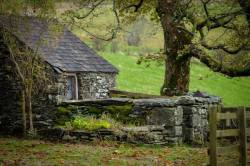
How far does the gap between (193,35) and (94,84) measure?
8.05 metres

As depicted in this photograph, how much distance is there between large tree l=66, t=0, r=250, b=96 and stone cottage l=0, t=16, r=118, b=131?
263 cm

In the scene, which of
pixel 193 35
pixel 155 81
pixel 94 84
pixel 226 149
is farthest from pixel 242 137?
pixel 155 81

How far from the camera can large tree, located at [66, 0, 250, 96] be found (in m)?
19.0

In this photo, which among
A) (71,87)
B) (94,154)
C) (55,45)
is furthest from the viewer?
(71,87)

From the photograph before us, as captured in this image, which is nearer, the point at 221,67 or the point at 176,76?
the point at 221,67

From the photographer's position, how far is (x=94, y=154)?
1534 centimetres

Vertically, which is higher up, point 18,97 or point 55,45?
point 55,45

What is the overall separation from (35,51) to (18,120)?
327cm

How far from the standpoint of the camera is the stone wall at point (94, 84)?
25062 millimetres

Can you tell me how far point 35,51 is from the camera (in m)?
21.7

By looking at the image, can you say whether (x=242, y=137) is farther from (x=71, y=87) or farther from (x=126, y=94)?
(x=71, y=87)

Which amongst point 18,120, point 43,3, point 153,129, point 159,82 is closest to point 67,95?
point 18,120

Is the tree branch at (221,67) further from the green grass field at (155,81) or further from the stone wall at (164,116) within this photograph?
the green grass field at (155,81)

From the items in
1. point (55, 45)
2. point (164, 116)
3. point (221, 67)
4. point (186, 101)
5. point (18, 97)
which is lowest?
point (164, 116)
